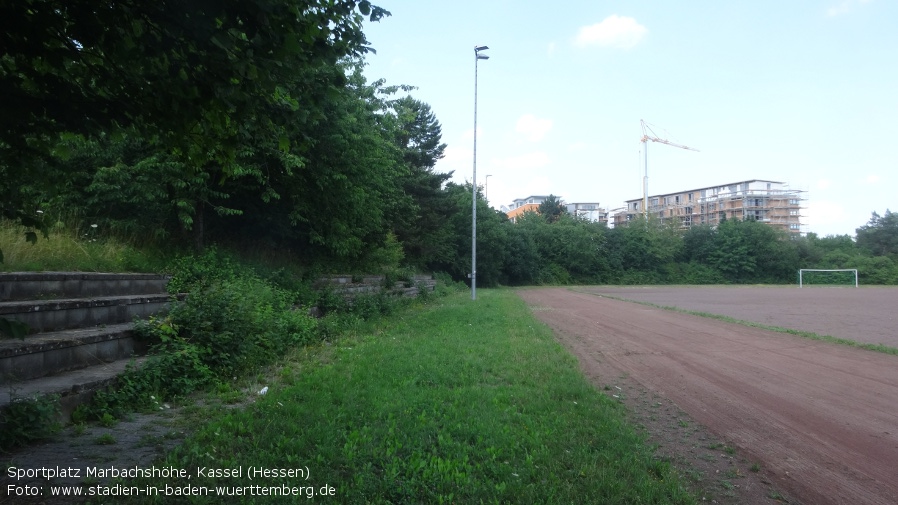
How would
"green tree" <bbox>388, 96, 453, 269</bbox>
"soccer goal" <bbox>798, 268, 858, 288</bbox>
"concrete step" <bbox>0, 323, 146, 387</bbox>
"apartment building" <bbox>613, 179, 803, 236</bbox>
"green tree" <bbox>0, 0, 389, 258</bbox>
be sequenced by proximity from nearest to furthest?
1. "green tree" <bbox>0, 0, 389, 258</bbox>
2. "concrete step" <bbox>0, 323, 146, 387</bbox>
3. "green tree" <bbox>388, 96, 453, 269</bbox>
4. "soccer goal" <bbox>798, 268, 858, 288</bbox>
5. "apartment building" <bbox>613, 179, 803, 236</bbox>

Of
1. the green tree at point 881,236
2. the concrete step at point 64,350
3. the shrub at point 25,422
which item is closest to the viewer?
the shrub at point 25,422

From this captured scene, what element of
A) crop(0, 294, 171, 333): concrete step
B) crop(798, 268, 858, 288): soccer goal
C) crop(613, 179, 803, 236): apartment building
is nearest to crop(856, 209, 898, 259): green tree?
crop(798, 268, 858, 288): soccer goal

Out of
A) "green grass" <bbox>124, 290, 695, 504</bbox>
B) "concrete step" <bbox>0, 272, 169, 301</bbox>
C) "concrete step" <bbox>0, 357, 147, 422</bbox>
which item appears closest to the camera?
"green grass" <bbox>124, 290, 695, 504</bbox>

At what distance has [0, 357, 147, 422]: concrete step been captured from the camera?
5250mm

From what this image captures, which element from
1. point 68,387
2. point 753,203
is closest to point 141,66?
point 68,387

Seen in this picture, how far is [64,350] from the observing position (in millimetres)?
6348

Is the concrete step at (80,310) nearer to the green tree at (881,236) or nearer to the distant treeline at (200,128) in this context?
the distant treeline at (200,128)

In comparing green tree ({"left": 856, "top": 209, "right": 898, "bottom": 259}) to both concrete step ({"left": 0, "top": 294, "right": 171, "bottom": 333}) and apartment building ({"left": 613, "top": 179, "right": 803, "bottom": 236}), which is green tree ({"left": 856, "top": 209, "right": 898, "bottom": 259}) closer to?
apartment building ({"left": 613, "top": 179, "right": 803, "bottom": 236})

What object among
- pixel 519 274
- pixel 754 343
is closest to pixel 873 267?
pixel 519 274

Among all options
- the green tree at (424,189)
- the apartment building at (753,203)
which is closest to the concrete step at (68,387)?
the green tree at (424,189)

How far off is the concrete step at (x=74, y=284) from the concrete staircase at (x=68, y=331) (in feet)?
0.03

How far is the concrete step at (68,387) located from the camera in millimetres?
5250

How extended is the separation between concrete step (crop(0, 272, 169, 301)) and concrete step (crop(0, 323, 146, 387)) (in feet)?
2.54

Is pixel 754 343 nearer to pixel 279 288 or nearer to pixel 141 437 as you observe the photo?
pixel 279 288
